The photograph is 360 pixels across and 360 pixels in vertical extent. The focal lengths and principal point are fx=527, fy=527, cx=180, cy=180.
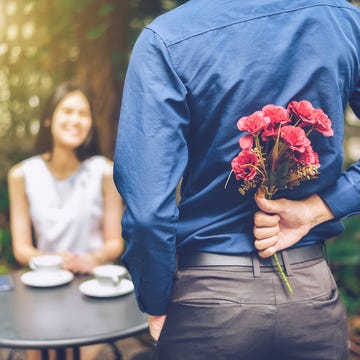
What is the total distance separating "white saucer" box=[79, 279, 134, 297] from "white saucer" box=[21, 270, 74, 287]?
112 mm

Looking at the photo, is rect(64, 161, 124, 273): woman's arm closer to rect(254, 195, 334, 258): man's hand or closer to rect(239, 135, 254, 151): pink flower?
rect(254, 195, 334, 258): man's hand

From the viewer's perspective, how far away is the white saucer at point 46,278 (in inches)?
85.4

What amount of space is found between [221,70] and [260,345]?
2.19ft

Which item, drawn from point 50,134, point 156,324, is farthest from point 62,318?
point 50,134

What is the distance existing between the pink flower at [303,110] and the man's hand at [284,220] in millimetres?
217

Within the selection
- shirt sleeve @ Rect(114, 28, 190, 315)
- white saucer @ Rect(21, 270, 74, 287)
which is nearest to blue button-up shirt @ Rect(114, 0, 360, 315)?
shirt sleeve @ Rect(114, 28, 190, 315)

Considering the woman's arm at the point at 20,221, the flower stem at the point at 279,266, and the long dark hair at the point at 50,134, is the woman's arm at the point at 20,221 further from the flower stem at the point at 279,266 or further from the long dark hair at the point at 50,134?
the flower stem at the point at 279,266

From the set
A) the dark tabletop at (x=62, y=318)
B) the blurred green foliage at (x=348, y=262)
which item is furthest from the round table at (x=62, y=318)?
the blurred green foliage at (x=348, y=262)

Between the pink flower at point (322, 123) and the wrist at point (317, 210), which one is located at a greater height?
the pink flower at point (322, 123)

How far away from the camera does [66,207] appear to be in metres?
2.92

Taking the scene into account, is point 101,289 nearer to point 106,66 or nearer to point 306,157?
point 306,157

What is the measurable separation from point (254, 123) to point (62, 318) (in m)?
1.07

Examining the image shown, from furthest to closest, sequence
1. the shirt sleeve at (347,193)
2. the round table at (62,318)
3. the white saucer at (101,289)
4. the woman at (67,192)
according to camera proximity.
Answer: the woman at (67,192) → the white saucer at (101,289) → the round table at (62,318) → the shirt sleeve at (347,193)

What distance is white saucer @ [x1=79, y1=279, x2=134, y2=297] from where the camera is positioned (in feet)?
6.69
